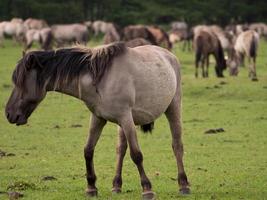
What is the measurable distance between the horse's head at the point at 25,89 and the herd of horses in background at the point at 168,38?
49.9 feet

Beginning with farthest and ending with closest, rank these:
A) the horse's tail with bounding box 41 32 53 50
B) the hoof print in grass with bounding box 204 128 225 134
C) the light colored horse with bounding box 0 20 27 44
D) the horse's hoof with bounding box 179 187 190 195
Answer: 1. the light colored horse with bounding box 0 20 27 44
2. the horse's tail with bounding box 41 32 53 50
3. the hoof print in grass with bounding box 204 128 225 134
4. the horse's hoof with bounding box 179 187 190 195

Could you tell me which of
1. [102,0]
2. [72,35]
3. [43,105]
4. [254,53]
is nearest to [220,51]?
[254,53]

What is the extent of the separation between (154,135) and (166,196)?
6.68 meters

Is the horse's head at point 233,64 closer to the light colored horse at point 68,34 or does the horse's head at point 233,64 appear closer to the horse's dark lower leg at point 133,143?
the light colored horse at point 68,34

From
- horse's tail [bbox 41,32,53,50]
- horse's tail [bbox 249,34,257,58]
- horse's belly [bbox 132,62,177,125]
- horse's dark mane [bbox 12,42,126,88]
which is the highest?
horse's dark mane [bbox 12,42,126,88]

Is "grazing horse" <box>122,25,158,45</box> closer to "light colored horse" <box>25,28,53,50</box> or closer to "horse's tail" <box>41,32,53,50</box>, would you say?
"horse's tail" <box>41,32,53,50</box>

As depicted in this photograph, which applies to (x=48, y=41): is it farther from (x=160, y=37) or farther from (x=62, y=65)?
(x=62, y=65)

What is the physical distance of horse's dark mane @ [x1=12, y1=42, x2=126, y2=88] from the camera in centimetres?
868

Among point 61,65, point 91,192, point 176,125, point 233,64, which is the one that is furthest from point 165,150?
point 233,64

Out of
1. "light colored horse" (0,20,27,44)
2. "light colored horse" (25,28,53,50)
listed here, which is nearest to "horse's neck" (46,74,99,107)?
"light colored horse" (25,28,53,50)

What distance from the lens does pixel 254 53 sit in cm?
2852

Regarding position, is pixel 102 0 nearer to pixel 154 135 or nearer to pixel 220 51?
pixel 220 51

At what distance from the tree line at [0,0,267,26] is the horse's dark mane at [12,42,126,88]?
154 ft

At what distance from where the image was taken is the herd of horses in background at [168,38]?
28.9 metres
